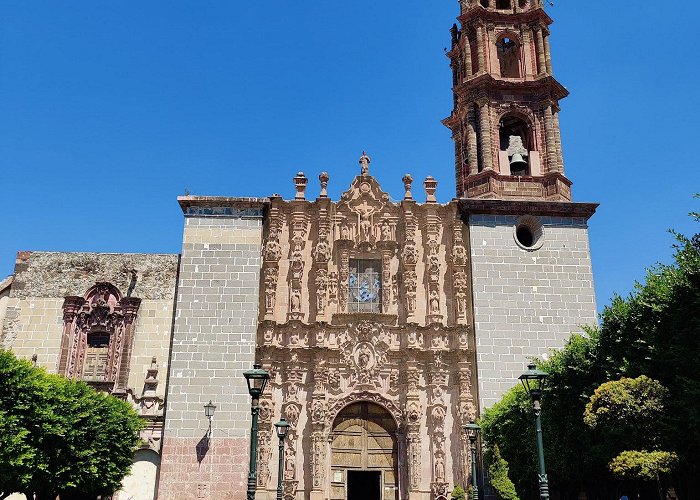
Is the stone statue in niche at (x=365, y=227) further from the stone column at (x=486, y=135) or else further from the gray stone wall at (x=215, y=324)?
the stone column at (x=486, y=135)

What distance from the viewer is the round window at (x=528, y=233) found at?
82.0ft

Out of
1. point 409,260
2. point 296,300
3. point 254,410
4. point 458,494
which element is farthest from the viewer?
point 409,260

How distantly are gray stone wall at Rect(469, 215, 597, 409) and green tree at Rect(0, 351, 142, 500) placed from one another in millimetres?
11374

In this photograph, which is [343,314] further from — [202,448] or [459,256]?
[202,448]

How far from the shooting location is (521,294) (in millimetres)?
24281

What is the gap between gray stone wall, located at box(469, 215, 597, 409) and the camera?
2336cm

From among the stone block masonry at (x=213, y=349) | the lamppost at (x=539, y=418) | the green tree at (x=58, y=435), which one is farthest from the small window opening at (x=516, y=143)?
the green tree at (x=58, y=435)

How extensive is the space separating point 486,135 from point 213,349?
12571mm

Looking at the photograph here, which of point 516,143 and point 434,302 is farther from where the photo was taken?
point 516,143

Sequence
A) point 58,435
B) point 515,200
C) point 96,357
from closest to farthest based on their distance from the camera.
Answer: point 58,435, point 515,200, point 96,357

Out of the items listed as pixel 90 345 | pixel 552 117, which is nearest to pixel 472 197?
pixel 552 117

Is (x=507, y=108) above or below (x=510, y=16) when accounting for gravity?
below

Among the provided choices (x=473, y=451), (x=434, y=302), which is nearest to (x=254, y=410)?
(x=473, y=451)

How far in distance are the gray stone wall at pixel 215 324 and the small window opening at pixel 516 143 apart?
9.80m
